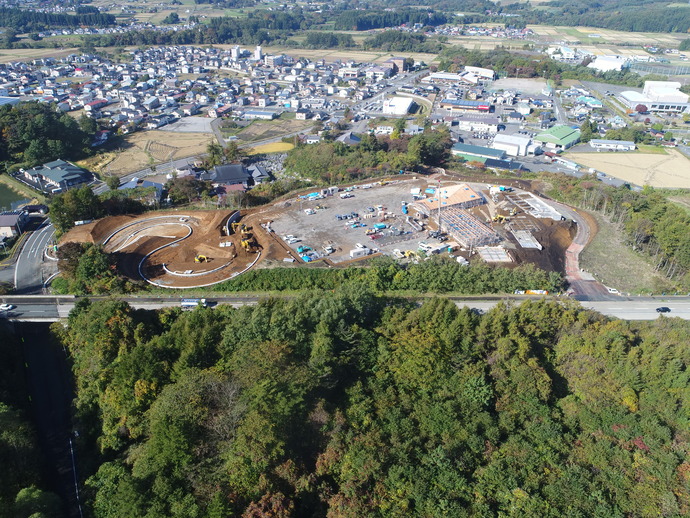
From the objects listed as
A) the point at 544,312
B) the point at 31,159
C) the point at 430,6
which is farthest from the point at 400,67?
the point at 430,6

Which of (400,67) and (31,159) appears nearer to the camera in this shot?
(31,159)

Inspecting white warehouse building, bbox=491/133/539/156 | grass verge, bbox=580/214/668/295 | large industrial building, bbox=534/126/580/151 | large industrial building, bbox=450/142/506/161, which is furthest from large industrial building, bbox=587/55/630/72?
grass verge, bbox=580/214/668/295

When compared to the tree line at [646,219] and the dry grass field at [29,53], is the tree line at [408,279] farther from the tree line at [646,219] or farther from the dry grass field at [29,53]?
the dry grass field at [29,53]

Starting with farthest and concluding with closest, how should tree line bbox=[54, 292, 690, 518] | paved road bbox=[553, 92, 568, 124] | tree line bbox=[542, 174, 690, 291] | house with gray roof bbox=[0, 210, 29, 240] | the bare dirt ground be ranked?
1. paved road bbox=[553, 92, 568, 124]
2. house with gray roof bbox=[0, 210, 29, 240]
3. tree line bbox=[542, 174, 690, 291]
4. the bare dirt ground
5. tree line bbox=[54, 292, 690, 518]

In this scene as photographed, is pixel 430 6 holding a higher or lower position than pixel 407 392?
higher

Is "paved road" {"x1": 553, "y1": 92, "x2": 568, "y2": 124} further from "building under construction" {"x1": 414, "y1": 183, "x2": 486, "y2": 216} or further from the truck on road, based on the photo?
the truck on road

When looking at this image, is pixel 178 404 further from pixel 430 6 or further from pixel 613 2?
pixel 613 2

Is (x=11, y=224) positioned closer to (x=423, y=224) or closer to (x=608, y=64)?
(x=423, y=224)
